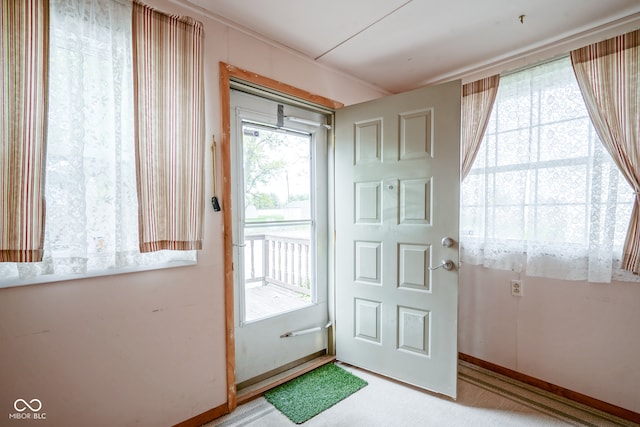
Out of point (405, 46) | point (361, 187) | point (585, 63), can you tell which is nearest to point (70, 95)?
point (361, 187)

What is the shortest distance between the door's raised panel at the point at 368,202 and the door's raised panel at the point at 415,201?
7.1 inches

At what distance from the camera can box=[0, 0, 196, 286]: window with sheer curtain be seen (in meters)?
1.20

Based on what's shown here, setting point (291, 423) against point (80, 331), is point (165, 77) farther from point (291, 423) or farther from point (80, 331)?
point (291, 423)

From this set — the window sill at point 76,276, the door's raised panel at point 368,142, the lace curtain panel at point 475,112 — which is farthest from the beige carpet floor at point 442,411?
the door's raised panel at point 368,142

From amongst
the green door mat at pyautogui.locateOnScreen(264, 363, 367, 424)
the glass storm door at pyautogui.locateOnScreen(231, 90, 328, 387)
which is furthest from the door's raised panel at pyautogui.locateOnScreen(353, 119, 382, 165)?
the green door mat at pyautogui.locateOnScreen(264, 363, 367, 424)

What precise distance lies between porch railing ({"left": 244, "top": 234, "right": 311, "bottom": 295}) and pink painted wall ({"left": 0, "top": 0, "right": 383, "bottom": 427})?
349mm

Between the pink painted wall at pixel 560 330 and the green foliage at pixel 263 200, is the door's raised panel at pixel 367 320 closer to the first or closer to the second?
the pink painted wall at pixel 560 330

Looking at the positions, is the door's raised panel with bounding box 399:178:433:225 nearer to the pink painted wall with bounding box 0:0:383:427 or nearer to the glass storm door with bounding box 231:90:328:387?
the glass storm door with bounding box 231:90:328:387

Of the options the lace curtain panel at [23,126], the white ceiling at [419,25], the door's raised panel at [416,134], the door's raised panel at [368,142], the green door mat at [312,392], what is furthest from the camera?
the door's raised panel at [368,142]

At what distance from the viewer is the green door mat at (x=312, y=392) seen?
1.78 metres

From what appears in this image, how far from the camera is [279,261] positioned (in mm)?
2205

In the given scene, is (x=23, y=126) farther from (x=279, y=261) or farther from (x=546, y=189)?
(x=546, y=189)

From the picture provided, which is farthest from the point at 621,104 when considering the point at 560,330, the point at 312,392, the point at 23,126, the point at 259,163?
the point at 23,126

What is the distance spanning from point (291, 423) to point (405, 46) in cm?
259
